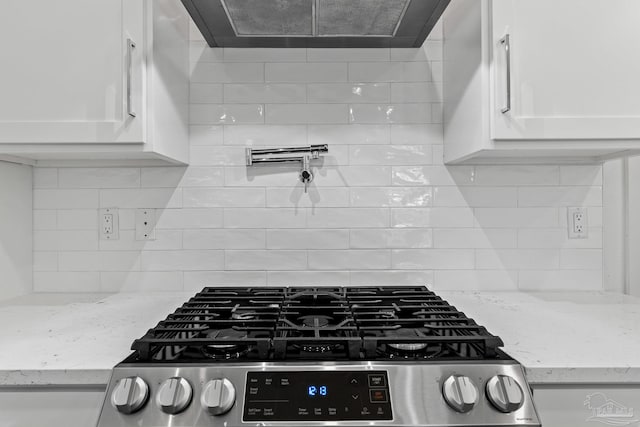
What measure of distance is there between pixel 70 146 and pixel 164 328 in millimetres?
640

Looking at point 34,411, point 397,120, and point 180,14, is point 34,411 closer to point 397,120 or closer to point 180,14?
point 180,14

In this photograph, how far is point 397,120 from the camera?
64.7 inches

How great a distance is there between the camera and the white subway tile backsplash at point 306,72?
1637mm

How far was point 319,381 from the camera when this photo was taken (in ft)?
2.77

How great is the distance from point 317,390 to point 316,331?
6.5 inches

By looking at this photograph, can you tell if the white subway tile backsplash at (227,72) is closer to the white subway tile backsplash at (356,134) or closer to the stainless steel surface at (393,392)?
the white subway tile backsplash at (356,134)

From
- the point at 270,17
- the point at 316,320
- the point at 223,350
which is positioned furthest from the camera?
the point at 270,17

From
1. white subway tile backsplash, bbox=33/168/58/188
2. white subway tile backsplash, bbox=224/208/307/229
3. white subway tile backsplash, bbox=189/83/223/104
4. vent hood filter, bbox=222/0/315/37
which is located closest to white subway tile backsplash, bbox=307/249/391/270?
white subway tile backsplash, bbox=224/208/307/229

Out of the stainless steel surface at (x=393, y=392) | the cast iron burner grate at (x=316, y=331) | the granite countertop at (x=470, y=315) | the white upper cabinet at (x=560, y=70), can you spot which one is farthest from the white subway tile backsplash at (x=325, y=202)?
the stainless steel surface at (x=393, y=392)

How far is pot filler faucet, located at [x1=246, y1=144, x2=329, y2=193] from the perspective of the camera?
1613mm

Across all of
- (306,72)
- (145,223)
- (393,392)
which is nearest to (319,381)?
(393,392)

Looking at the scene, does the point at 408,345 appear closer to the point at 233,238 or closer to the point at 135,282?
the point at 233,238

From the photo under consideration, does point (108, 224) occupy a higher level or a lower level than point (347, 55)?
lower

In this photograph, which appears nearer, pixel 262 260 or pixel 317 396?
pixel 317 396
